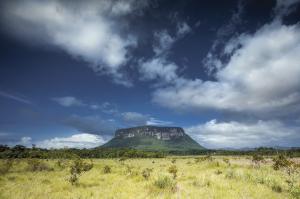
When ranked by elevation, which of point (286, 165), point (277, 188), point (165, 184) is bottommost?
point (277, 188)

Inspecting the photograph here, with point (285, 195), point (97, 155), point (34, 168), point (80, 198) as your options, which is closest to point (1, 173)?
point (34, 168)

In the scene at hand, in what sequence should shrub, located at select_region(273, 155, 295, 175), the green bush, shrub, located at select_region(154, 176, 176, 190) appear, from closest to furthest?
the green bush → shrub, located at select_region(154, 176, 176, 190) → shrub, located at select_region(273, 155, 295, 175)

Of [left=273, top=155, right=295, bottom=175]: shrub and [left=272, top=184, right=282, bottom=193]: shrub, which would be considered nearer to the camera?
[left=272, top=184, right=282, bottom=193]: shrub

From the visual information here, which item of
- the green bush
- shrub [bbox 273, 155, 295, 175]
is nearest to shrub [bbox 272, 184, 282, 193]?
the green bush

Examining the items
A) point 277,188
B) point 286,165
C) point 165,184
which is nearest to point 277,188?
point 277,188

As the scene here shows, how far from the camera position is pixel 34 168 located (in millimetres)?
28938

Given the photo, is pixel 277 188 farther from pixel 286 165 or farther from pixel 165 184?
pixel 286 165

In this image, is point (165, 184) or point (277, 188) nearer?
point (277, 188)

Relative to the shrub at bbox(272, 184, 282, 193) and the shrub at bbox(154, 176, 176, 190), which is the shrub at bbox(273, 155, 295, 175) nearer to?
the shrub at bbox(272, 184, 282, 193)

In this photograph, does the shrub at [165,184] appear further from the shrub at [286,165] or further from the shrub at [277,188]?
the shrub at [286,165]

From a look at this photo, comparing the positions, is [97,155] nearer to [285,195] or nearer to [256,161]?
[256,161]

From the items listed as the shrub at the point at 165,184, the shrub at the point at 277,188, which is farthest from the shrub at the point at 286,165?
the shrub at the point at 165,184

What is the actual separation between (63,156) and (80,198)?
4911 centimetres

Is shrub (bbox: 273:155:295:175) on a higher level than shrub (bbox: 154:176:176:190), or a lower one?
higher
